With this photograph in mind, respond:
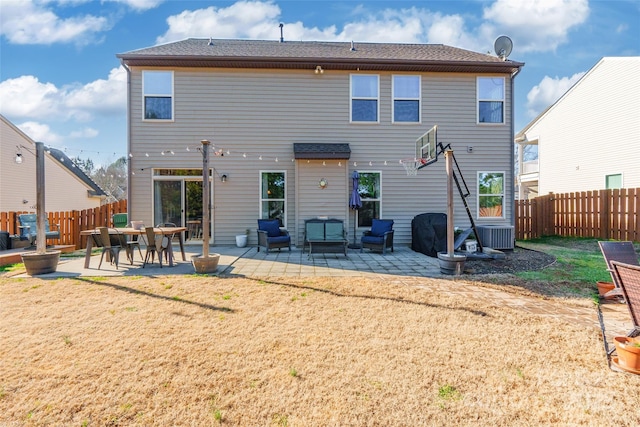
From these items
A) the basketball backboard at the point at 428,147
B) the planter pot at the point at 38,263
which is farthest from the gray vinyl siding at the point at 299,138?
the planter pot at the point at 38,263

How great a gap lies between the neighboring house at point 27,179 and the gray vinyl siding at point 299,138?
538 centimetres

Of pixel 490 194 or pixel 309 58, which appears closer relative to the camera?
pixel 309 58

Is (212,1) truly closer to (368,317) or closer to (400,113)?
(400,113)

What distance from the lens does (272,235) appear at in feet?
29.6

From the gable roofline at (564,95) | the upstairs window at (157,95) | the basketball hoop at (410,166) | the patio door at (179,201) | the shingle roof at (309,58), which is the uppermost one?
the gable roofline at (564,95)

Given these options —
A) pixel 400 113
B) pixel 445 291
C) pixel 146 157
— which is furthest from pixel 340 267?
pixel 146 157

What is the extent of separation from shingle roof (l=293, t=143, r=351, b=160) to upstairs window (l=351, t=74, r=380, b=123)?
1165mm

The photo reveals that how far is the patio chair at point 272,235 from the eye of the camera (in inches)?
339

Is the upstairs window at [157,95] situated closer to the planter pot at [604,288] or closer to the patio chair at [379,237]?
the patio chair at [379,237]

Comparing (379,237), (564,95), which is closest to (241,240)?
(379,237)

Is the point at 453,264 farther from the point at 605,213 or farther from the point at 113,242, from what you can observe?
the point at 605,213

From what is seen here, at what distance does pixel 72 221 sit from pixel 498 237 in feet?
43.2

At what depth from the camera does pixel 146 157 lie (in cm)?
961

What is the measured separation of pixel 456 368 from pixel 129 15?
520 inches
